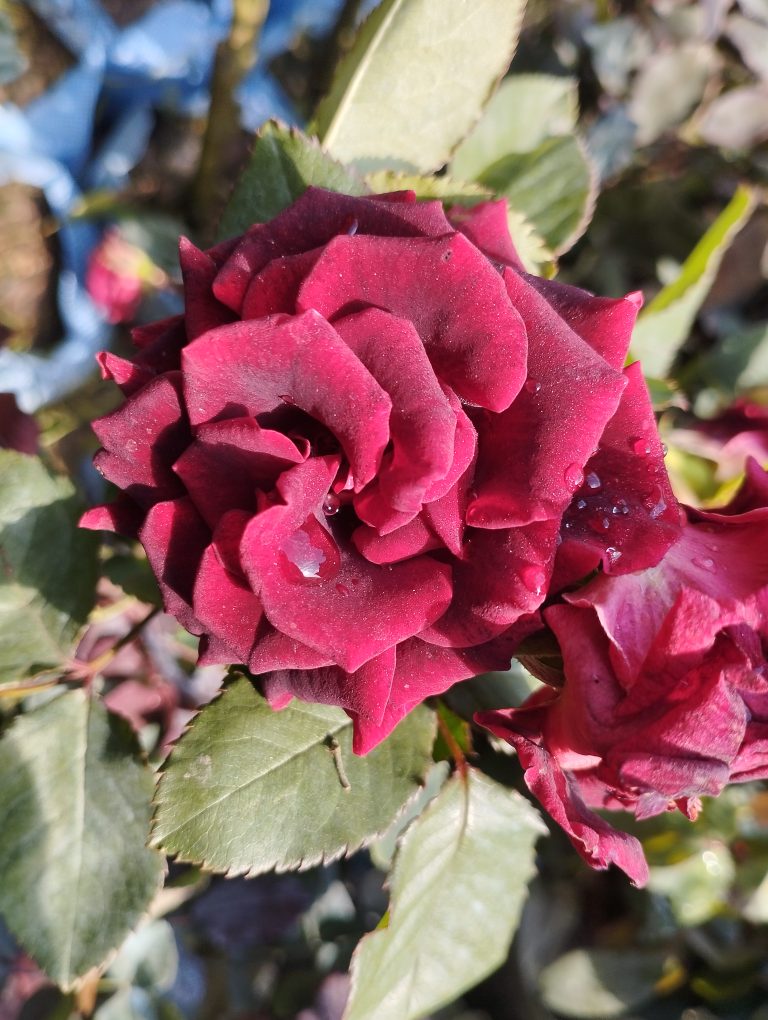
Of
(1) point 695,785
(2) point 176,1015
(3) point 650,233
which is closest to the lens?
(1) point 695,785

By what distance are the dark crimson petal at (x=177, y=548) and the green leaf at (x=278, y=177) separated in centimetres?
26

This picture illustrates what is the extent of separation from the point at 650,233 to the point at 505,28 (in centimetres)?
72

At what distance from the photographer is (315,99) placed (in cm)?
149

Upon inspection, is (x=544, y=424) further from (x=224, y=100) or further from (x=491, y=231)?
(x=224, y=100)

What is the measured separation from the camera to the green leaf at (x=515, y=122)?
884 millimetres

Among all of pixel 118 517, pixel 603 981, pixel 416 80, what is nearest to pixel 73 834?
pixel 118 517

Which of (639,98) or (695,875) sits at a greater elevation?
(639,98)

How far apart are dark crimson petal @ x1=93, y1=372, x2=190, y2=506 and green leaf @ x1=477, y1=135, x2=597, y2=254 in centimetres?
44

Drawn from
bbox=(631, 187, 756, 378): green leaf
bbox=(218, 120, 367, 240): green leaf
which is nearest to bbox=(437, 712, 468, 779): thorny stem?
bbox=(218, 120, 367, 240): green leaf

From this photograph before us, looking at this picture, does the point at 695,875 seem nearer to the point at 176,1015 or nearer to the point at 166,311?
the point at 176,1015

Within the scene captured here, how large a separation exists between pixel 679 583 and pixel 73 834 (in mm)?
489

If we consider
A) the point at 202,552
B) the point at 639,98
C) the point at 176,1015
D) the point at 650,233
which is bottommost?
the point at 176,1015

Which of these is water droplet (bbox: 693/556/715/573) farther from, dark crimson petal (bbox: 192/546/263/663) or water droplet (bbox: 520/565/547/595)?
dark crimson petal (bbox: 192/546/263/663)

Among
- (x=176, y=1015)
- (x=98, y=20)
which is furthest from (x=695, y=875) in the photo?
(x=98, y=20)
